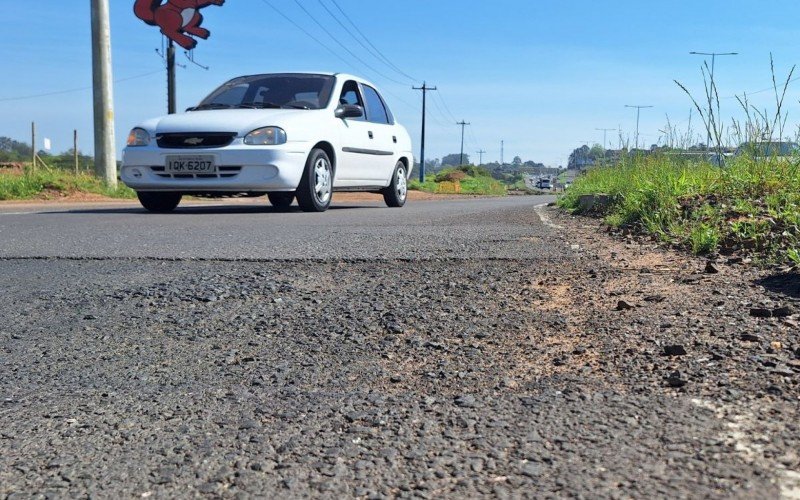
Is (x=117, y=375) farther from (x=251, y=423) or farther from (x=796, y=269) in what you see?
(x=796, y=269)

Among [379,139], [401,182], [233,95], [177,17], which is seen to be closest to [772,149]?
[379,139]

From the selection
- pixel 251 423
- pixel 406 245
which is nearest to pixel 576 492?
pixel 251 423

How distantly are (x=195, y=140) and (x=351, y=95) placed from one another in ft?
7.67

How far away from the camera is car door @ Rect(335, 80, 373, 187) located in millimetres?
9332

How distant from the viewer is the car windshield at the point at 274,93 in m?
Answer: 9.00

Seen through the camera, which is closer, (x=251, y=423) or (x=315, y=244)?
(x=251, y=423)

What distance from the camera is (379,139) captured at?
10273mm

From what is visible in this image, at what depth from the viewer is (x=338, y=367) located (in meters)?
2.30

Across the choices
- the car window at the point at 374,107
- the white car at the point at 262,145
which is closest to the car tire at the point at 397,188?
the car window at the point at 374,107

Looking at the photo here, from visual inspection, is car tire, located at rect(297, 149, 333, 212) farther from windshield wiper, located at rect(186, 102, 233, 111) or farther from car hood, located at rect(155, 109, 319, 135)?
windshield wiper, located at rect(186, 102, 233, 111)

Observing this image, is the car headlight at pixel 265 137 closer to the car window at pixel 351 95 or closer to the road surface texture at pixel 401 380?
the car window at pixel 351 95

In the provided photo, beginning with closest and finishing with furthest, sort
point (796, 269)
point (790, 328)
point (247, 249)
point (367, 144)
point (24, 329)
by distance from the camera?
point (790, 328), point (24, 329), point (796, 269), point (247, 249), point (367, 144)

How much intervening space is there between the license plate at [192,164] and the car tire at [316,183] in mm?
961

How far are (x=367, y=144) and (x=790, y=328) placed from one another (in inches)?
305
